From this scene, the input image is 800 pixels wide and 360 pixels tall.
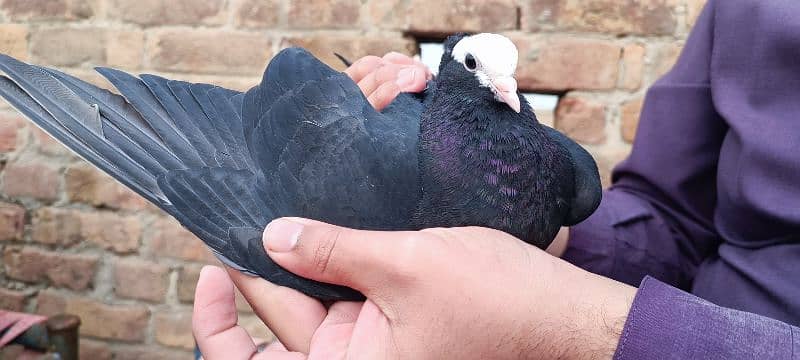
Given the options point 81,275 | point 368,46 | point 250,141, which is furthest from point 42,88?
point 81,275

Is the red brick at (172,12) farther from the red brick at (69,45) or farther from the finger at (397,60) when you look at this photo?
the finger at (397,60)

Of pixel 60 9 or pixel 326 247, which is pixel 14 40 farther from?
pixel 326 247

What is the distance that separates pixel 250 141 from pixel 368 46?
0.44 metres

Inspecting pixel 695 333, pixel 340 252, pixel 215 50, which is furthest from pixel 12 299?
pixel 695 333

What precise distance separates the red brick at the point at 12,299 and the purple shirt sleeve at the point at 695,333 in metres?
1.17

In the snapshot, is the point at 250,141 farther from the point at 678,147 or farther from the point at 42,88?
the point at 678,147

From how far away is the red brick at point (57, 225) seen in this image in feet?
3.99

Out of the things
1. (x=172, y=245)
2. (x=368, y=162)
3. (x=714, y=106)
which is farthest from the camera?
(x=172, y=245)

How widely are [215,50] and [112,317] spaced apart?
55 cm

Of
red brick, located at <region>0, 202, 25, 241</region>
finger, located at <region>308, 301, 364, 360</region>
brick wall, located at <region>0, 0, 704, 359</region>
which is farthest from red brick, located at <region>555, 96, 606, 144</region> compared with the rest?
red brick, located at <region>0, 202, 25, 241</region>

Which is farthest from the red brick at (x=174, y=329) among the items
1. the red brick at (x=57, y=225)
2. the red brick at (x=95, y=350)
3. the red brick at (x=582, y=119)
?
the red brick at (x=582, y=119)

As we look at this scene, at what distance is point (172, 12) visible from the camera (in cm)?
113

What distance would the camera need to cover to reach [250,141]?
0.71 meters

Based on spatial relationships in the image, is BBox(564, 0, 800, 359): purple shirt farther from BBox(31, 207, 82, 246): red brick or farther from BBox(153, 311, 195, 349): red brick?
BBox(31, 207, 82, 246): red brick
